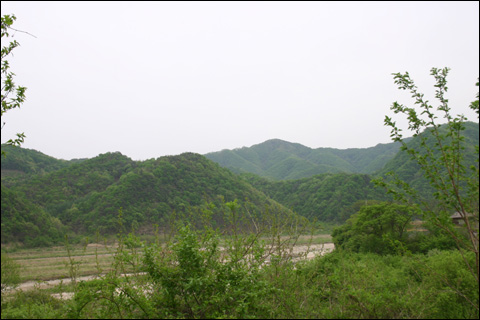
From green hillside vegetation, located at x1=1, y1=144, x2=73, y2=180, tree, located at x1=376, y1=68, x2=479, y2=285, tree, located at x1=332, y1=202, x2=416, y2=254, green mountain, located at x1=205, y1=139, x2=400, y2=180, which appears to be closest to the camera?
tree, located at x1=376, y1=68, x2=479, y2=285

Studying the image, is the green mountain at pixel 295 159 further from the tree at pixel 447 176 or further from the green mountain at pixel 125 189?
the tree at pixel 447 176

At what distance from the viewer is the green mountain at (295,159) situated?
12807 centimetres

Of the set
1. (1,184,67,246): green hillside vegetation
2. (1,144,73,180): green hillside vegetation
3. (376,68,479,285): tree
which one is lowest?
(1,184,67,246): green hillside vegetation

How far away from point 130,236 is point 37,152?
2797 inches

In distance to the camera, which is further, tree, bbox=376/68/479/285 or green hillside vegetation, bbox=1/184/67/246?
green hillside vegetation, bbox=1/184/67/246

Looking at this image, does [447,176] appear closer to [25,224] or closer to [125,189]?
[25,224]

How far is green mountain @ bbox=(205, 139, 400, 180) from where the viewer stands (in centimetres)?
12807

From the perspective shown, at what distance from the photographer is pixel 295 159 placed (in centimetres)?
14238

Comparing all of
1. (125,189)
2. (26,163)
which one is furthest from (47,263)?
(26,163)

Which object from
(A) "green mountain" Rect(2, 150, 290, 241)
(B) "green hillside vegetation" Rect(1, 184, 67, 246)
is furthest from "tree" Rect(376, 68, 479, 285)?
(A) "green mountain" Rect(2, 150, 290, 241)

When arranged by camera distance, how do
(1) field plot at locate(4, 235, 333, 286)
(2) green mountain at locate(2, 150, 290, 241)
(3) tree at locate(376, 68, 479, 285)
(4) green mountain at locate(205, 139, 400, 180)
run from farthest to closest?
(4) green mountain at locate(205, 139, 400, 180) → (2) green mountain at locate(2, 150, 290, 241) → (1) field plot at locate(4, 235, 333, 286) → (3) tree at locate(376, 68, 479, 285)

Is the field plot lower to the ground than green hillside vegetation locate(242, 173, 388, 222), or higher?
lower

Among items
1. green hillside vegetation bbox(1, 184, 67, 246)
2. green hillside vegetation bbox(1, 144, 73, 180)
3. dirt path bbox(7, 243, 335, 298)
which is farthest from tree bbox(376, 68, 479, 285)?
green hillside vegetation bbox(1, 144, 73, 180)

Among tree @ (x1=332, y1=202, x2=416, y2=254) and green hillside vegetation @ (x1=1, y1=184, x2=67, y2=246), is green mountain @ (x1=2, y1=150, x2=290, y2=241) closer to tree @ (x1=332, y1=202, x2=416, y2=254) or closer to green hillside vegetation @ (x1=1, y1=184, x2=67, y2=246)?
green hillside vegetation @ (x1=1, y1=184, x2=67, y2=246)
